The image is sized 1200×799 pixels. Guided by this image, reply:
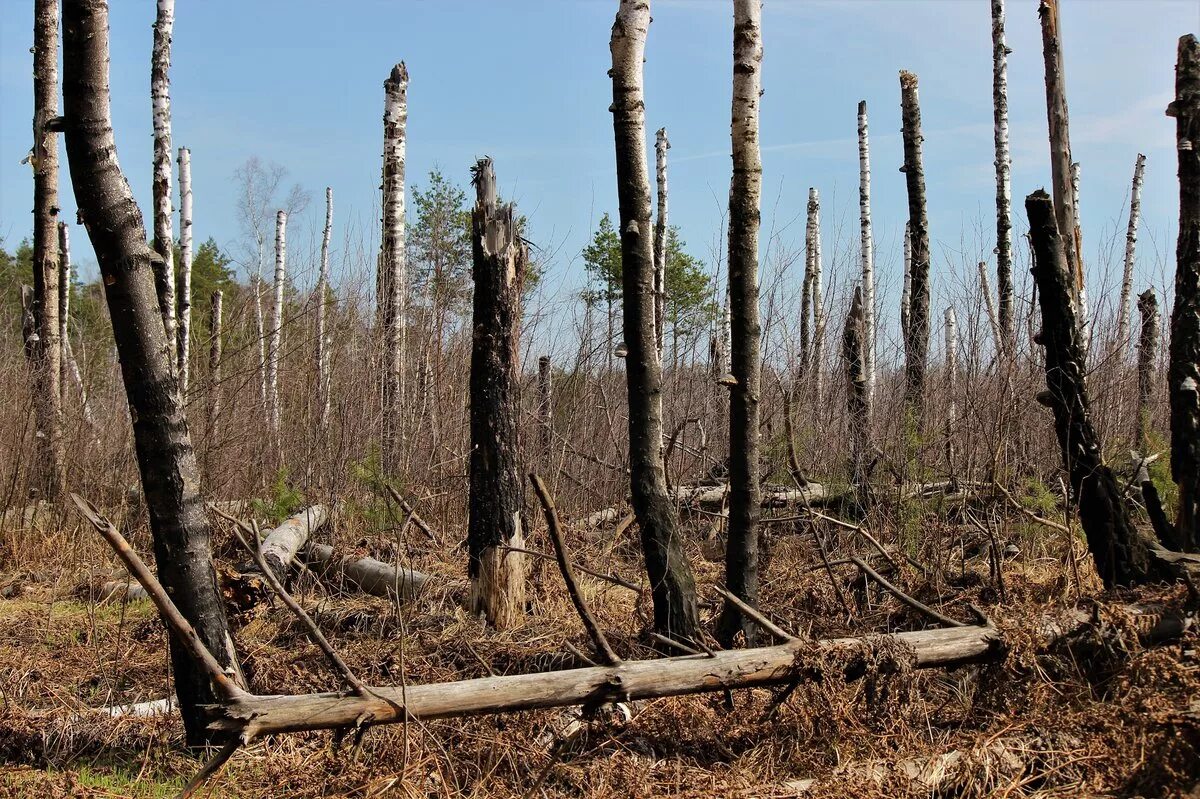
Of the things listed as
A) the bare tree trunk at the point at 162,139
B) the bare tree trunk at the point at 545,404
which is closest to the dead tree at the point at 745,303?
the bare tree trunk at the point at 545,404

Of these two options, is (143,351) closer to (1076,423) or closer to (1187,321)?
(1076,423)

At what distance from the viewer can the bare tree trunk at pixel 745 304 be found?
476 cm

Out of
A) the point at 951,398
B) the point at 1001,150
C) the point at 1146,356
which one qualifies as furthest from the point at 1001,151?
the point at 951,398

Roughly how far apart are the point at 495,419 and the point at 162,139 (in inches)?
266

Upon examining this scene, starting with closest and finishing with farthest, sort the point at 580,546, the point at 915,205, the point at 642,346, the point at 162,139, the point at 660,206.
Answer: the point at 642,346
the point at 580,546
the point at 162,139
the point at 915,205
the point at 660,206

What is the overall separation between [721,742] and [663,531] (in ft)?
3.87

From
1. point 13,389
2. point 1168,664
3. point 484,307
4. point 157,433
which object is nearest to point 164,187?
point 13,389

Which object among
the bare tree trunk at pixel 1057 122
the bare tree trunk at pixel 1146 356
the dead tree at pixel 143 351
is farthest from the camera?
the bare tree trunk at pixel 1057 122

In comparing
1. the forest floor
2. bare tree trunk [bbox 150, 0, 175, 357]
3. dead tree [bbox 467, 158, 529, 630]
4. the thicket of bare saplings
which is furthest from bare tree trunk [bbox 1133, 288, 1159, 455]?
bare tree trunk [bbox 150, 0, 175, 357]

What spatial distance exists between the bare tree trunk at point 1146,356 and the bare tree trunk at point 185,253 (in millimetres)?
9938

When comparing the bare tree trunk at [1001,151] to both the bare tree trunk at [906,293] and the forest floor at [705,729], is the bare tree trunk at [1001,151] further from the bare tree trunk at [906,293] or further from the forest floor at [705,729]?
the forest floor at [705,729]

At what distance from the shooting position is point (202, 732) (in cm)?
388

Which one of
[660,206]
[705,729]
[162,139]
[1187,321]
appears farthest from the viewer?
[660,206]

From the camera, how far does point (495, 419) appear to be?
6023mm
